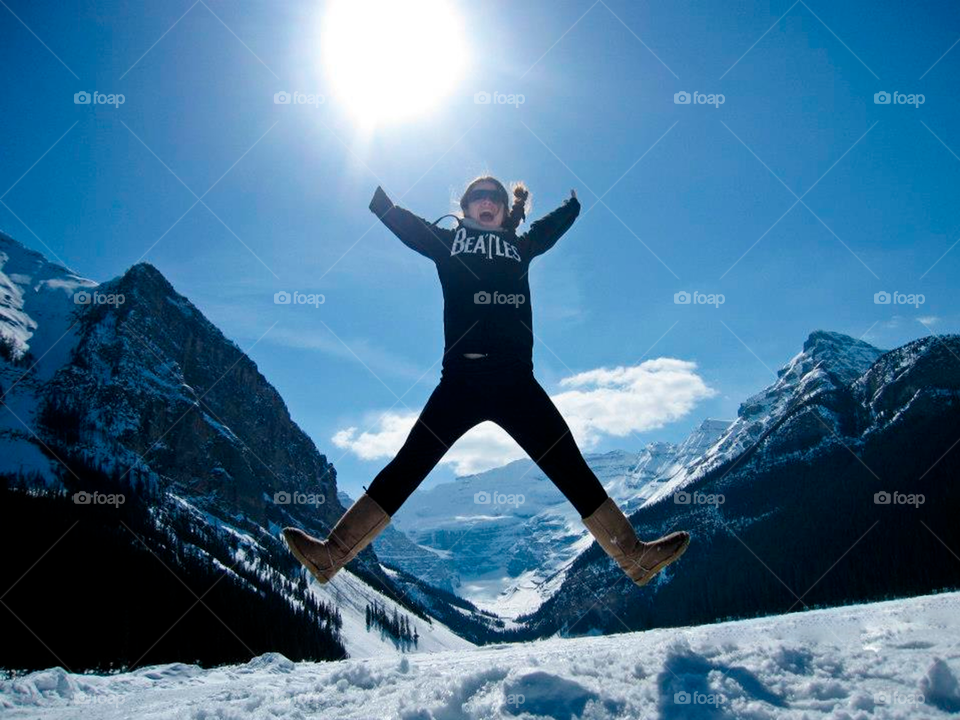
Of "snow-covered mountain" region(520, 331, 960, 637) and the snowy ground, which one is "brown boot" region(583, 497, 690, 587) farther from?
"snow-covered mountain" region(520, 331, 960, 637)

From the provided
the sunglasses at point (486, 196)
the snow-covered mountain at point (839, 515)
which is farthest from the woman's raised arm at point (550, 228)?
the snow-covered mountain at point (839, 515)

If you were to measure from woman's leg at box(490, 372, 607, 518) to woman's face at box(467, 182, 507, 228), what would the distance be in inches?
57.5

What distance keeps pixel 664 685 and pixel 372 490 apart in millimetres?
2252

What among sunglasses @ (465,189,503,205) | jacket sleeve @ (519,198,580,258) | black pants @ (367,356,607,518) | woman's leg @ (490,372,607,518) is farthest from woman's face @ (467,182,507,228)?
woman's leg @ (490,372,607,518)

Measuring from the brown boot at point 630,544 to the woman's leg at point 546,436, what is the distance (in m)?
0.13

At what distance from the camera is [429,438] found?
441 centimetres

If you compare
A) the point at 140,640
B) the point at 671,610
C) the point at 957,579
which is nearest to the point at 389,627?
the point at 671,610

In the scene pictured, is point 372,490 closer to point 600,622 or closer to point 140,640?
point 140,640

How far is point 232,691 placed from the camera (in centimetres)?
564

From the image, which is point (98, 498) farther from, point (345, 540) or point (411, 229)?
point (411, 229)

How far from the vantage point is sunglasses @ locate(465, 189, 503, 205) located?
516 centimetres

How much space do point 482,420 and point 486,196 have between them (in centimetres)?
194

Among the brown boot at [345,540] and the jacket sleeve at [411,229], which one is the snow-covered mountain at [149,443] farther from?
the jacket sleeve at [411,229]

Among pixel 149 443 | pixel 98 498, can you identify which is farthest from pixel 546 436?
pixel 149 443
